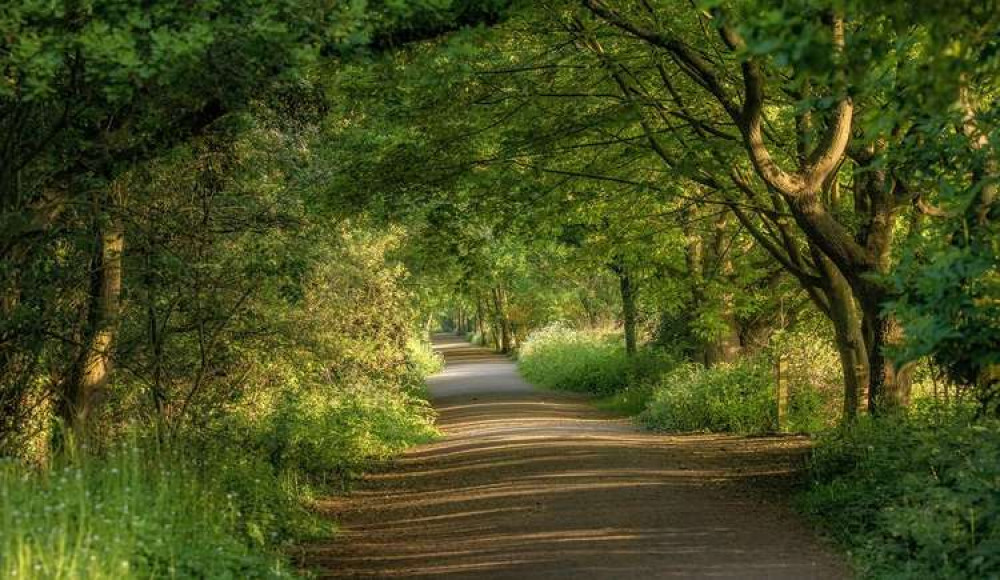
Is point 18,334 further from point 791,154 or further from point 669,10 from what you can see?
point 791,154

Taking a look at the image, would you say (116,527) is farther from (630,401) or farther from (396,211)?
(630,401)

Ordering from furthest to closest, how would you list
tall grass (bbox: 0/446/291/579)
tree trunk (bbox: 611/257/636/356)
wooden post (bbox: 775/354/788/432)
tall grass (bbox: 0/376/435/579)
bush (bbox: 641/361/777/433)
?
tree trunk (bbox: 611/257/636/356), bush (bbox: 641/361/777/433), wooden post (bbox: 775/354/788/432), tall grass (bbox: 0/376/435/579), tall grass (bbox: 0/446/291/579)

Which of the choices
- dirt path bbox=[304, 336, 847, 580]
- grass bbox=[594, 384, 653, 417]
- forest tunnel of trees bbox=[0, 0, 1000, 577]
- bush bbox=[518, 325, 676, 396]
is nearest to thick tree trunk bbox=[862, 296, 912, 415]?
forest tunnel of trees bbox=[0, 0, 1000, 577]

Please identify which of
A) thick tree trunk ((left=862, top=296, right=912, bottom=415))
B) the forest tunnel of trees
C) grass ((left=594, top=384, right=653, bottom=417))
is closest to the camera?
the forest tunnel of trees

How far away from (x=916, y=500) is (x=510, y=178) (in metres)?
7.57

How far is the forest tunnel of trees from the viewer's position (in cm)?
802

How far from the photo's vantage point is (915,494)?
10.3 meters

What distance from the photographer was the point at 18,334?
1126 centimetres

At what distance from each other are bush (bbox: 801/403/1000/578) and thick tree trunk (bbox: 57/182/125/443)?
7.24 metres

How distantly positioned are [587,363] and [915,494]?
30380 millimetres

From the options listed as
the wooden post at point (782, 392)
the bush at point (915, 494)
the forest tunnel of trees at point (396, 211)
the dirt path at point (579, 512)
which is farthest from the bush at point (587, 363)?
the bush at point (915, 494)

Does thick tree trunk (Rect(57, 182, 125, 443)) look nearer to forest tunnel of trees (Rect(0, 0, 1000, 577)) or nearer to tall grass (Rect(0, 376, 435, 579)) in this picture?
forest tunnel of trees (Rect(0, 0, 1000, 577))

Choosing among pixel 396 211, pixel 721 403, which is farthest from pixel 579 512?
pixel 721 403

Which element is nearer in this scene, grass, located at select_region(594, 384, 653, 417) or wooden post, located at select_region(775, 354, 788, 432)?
wooden post, located at select_region(775, 354, 788, 432)
